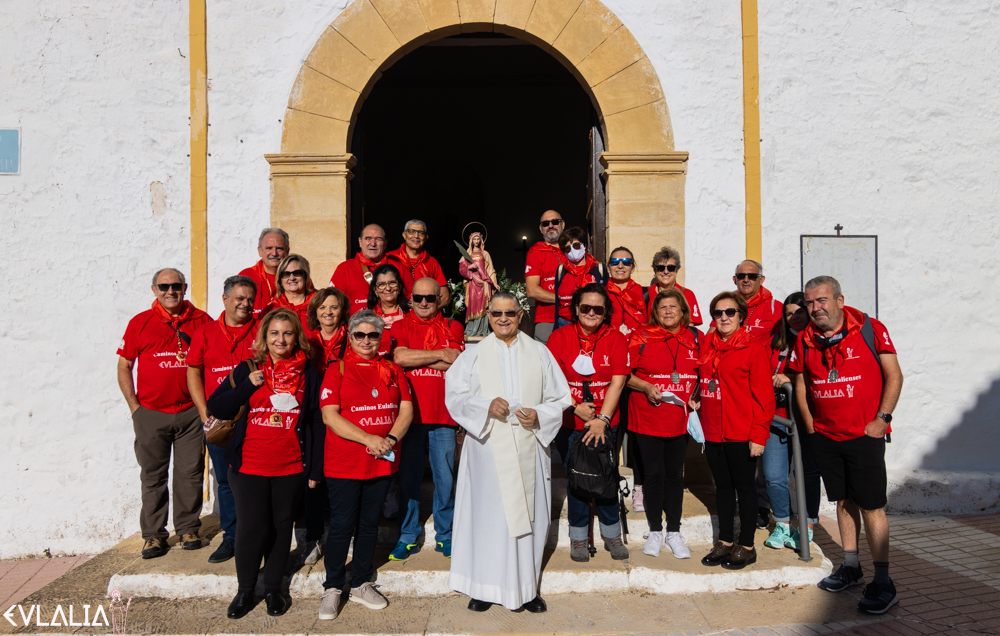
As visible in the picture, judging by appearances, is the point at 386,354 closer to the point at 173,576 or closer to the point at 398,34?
the point at 173,576

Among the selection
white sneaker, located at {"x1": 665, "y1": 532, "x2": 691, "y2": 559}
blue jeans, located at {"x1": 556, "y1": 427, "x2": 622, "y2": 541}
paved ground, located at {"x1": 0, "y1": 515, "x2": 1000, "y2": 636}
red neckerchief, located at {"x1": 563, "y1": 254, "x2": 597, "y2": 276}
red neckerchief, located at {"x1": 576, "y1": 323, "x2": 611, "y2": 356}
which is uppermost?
red neckerchief, located at {"x1": 563, "y1": 254, "x2": 597, "y2": 276}

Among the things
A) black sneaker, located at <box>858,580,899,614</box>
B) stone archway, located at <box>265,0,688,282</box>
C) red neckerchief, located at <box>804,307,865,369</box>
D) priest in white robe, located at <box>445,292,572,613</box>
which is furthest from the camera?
stone archway, located at <box>265,0,688,282</box>

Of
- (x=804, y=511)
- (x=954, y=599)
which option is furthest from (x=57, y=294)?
(x=954, y=599)

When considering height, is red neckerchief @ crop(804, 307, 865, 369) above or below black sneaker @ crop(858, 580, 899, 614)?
above

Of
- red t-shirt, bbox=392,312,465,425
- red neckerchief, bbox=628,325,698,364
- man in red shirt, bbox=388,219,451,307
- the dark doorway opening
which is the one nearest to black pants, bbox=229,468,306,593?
red t-shirt, bbox=392,312,465,425

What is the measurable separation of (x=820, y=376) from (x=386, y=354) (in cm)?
272

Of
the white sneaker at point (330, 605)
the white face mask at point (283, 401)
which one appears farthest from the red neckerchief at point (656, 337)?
the white sneaker at point (330, 605)

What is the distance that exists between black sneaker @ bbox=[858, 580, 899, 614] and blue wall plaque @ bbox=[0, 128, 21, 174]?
728cm

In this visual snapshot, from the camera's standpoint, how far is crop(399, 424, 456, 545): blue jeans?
4348 mm

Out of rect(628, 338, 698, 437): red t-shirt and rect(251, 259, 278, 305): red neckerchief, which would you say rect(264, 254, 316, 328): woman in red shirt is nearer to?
rect(251, 259, 278, 305): red neckerchief

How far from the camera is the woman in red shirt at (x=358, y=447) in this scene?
12.4ft

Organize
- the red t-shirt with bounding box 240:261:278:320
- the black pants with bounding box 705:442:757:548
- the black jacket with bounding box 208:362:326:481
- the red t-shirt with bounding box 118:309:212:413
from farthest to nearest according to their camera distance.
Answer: the red t-shirt with bounding box 240:261:278:320 → the red t-shirt with bounding box 118:309:212:413 → the black pants with bounding box 705:442:757:548 → the black jacket with bounding box 208:362:326:481

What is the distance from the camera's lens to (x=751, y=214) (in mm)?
5945

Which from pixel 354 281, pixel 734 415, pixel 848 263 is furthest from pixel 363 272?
pixel 848 263
